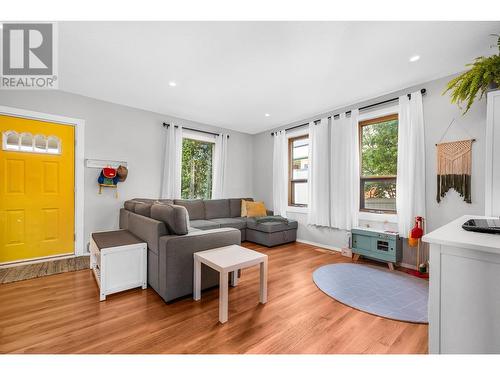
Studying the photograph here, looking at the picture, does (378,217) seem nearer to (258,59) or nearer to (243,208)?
(243,208)

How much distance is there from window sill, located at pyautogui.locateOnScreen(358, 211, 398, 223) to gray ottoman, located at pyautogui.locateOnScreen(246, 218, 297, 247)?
1353mm

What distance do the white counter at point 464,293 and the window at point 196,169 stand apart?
4320mm

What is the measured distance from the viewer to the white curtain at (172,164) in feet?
13.8

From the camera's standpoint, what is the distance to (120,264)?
222 cm

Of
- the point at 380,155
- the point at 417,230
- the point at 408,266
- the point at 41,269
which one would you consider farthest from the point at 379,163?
the point at 41,269

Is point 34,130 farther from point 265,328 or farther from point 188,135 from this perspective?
point 265,328

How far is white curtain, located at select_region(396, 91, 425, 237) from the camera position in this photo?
2920 millimetres

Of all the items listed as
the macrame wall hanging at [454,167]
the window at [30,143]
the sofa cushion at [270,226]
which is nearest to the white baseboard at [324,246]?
the sofa cushion at [270,226]

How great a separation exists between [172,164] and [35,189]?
1979mm

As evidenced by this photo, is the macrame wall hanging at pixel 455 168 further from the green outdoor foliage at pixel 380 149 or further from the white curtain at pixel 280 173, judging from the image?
the white curtain at pixel 280 173

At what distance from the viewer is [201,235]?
228 cm

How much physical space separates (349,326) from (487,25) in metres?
2.84

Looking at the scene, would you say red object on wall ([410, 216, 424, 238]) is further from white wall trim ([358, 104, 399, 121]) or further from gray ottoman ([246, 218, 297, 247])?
gray ottoman ([246, 218, 297, 247])

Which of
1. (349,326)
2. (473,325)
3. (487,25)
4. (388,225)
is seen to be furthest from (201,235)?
(487,25)
